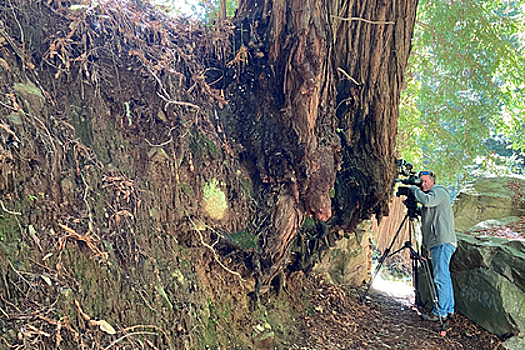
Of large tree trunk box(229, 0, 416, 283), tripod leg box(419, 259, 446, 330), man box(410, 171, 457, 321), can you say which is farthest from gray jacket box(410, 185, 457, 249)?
large tree trunk box(229, 0, 416, 283)

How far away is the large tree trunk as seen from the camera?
3053 millimetres

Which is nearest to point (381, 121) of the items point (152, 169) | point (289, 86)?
point (289, 86)

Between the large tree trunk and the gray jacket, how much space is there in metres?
0.77

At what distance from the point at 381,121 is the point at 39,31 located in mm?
2923

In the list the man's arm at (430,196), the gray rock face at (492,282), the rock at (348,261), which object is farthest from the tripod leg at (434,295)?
the rock at (348,261)

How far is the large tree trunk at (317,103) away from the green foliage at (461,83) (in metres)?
2.84

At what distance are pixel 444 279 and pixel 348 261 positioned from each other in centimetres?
139

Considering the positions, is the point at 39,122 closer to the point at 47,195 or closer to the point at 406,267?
the point at 47,195

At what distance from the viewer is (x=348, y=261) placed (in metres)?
5.32

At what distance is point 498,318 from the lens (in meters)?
3.99

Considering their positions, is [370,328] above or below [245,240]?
below

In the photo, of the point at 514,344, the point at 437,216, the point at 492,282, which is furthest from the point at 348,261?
the point at 514,344

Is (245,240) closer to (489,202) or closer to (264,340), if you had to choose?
(264,340)

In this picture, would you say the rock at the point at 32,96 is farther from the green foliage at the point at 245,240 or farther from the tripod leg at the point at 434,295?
the tripod leg at the point at 434,295
